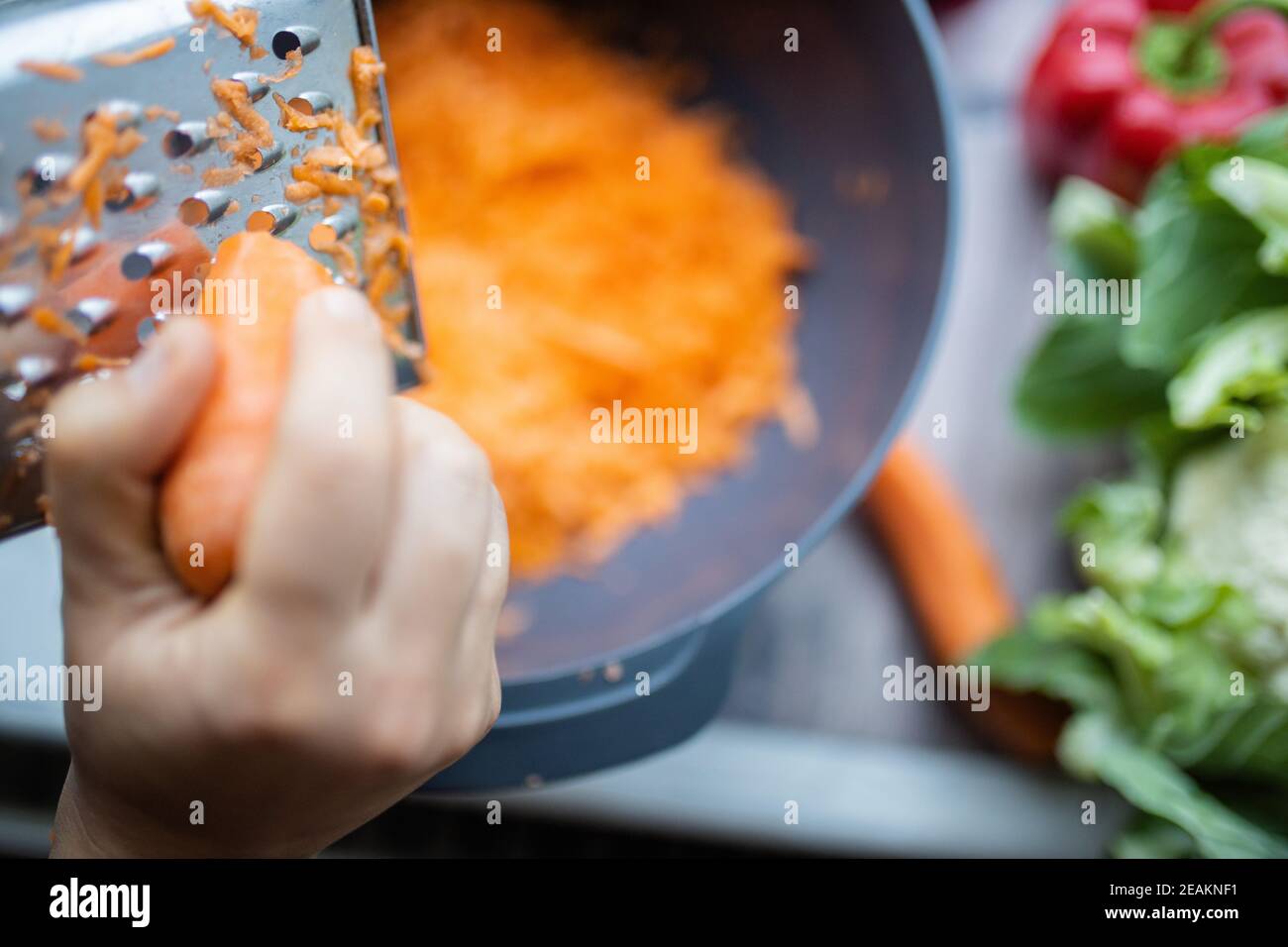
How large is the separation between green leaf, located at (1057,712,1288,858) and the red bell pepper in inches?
18.1

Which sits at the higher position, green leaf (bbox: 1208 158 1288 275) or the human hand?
green leaf (bbox: 1208 158 1288 275)

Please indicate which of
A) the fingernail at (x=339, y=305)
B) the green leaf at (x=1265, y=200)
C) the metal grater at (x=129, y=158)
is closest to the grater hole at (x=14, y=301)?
the metal grater at (x=129, y=158)

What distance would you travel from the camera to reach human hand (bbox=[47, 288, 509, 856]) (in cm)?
33

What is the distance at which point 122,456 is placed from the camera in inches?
13.5

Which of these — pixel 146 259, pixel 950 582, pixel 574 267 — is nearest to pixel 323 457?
pixel 146 259

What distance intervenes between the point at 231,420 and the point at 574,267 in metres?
0.45

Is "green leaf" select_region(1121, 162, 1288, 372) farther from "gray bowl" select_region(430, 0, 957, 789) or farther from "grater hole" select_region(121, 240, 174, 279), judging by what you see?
"grater hole" select_region(121, 240, 174, 279)

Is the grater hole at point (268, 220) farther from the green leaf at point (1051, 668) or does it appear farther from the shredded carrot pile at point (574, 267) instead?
the green leaf at point (1051, 668)

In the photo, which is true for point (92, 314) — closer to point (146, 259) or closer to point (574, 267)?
point (146, 259)

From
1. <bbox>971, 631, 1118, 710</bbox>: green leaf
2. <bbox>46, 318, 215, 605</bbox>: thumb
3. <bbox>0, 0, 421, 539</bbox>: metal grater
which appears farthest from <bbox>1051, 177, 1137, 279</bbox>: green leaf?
<bbox>46, 318, 215, 605</bbox>: thumb

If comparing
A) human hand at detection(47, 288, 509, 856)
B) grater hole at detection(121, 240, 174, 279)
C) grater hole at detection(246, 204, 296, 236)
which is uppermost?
grater hole at detection(246, 204, 296, 236)

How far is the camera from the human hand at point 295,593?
0.33 meters

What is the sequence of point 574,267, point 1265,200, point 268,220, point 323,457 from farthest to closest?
1. point 574,267
2. point 1265,200
3. point 268,220
4. point 323,457

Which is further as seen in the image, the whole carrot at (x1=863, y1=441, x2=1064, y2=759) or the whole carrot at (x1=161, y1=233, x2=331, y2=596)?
the whole carrot at (x1=863, y1=441, x2=1064, y2=759)
